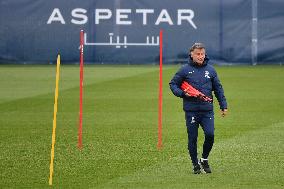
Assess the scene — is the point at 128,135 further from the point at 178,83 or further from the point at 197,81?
the point at 197,81

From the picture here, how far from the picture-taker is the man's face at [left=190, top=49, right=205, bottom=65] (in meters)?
14.3

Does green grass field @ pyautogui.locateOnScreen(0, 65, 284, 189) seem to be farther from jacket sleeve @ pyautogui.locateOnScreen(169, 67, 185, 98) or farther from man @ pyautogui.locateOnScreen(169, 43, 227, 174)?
jacket sleeve @ pyautogui.locateOnScreen(169, 67, 185, 98)

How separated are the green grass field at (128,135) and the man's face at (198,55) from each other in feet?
5.01

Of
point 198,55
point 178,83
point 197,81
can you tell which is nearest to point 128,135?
point 178,83

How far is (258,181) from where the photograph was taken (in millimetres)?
14070

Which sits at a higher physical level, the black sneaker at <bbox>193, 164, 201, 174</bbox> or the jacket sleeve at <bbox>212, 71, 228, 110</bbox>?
the jacket sleeve at <bbox>212, 71, 228, 110</bbox>

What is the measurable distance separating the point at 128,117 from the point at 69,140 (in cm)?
Answer: 416

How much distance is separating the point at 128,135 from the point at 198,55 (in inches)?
212

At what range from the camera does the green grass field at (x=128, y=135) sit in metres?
14.4

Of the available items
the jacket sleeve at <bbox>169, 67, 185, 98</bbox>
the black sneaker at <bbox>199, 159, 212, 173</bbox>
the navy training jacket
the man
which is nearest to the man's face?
the man

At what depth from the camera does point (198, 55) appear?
14391mm

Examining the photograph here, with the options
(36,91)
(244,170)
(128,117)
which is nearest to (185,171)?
(244,170)

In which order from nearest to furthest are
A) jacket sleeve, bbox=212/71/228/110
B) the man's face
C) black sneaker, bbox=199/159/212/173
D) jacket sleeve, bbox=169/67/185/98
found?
1. the man's face
2. jacket sleeve, bbox=169/67/185/98
3. jacket sleeve, bbox=212/71/228/110
4. black sneaker, bbox=199/159/212/173

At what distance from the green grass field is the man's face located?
1.53 metres
